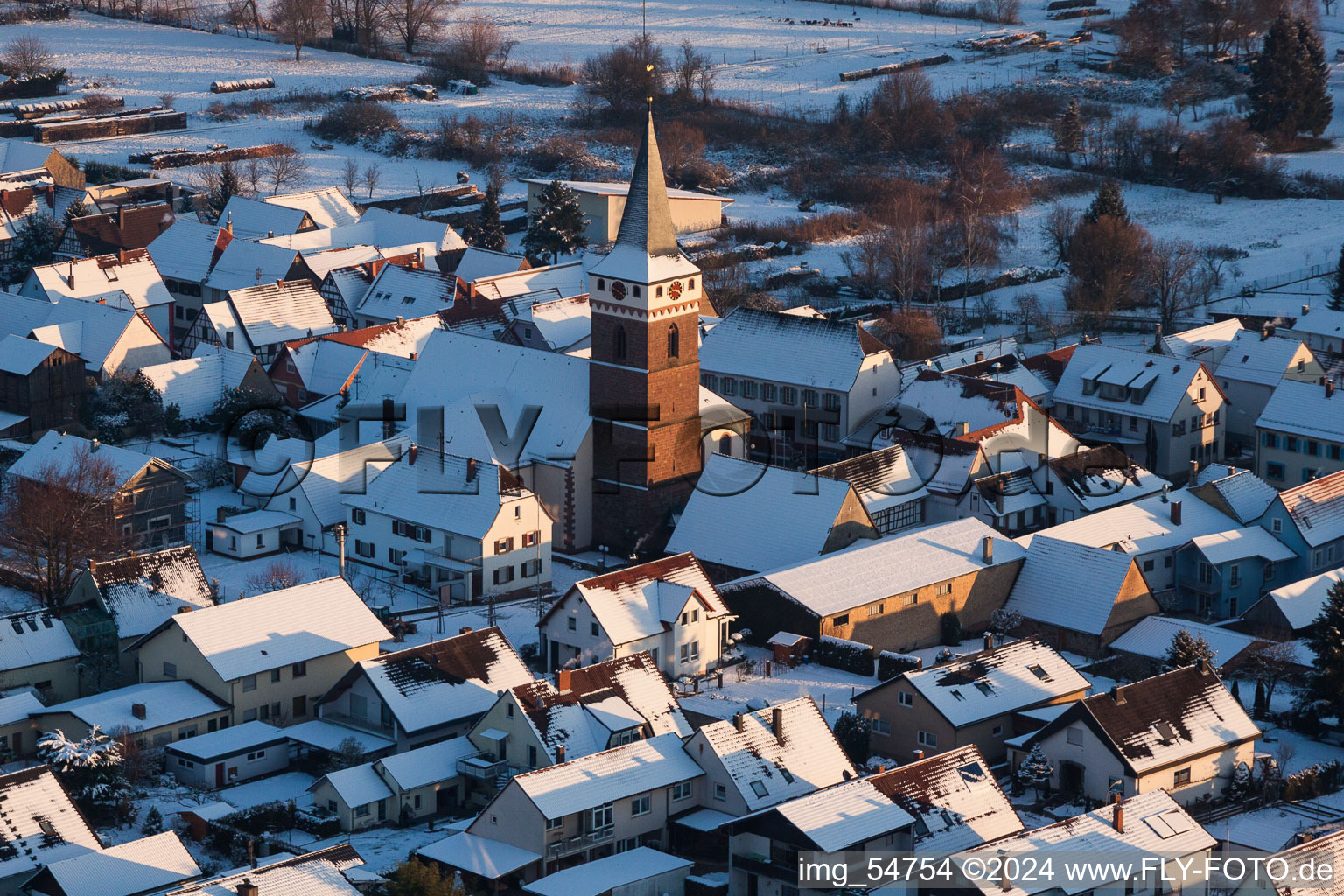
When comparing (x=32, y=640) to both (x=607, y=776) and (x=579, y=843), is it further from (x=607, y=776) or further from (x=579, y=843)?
(x=579, y=843)

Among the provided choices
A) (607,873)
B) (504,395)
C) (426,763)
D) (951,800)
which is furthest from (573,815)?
(504,395)

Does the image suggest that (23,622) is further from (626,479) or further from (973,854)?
(973,854)

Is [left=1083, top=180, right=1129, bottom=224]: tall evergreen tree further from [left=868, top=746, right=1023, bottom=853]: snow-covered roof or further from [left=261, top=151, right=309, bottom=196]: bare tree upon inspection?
[left=868, top=746, right=1023, bottom=853]: snow-covered roof

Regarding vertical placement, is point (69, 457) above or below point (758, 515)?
above

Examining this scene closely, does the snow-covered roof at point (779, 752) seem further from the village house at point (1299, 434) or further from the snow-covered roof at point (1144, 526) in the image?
the village house at point (1299, 434)

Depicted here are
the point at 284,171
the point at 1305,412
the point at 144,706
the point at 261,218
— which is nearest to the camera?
the point at 144,706

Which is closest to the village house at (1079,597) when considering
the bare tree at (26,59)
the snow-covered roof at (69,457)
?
the snow-covered roof at (69,457)
